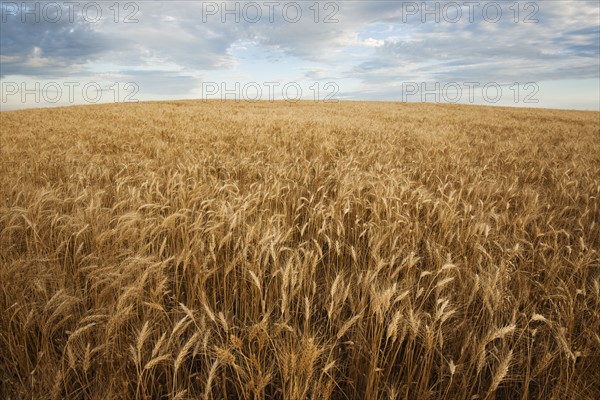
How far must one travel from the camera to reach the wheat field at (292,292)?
1.34 metres

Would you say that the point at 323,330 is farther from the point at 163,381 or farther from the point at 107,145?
the point at 107,145

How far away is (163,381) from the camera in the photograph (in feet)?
5.02

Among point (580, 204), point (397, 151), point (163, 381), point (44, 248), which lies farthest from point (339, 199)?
point (397, 151)

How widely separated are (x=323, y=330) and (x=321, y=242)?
94cm

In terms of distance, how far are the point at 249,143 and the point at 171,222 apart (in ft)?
15.8

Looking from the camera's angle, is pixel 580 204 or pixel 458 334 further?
pixel 580 204

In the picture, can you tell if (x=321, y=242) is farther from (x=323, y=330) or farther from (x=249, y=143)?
(x=249, y=143)

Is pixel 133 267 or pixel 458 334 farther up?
pixel 133 267

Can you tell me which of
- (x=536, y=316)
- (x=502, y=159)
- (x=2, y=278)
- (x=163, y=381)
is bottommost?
(x=163, y=381)

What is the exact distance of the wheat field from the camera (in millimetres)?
1345

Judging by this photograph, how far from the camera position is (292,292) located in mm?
1542

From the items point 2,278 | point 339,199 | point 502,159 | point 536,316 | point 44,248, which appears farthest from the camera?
point 502,159

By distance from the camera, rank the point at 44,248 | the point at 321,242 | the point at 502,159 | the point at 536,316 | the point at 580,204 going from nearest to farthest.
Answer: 1. the point at 536,316
2. the point at 44,248
3. the point at 321,242
4. the point at 580,204
5. the point at 502,159

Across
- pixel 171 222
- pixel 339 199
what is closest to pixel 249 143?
pixel 339 199
